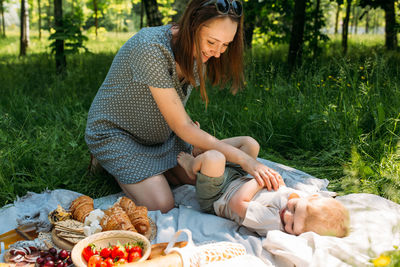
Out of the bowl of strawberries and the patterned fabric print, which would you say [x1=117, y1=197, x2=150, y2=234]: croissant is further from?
the patterned fabric print

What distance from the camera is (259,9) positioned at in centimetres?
661

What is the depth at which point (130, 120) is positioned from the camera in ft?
9.18

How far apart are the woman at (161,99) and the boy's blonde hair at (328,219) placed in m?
0.34

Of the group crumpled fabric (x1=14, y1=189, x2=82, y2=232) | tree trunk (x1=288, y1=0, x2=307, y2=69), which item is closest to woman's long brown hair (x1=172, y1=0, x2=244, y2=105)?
crumpled fabric (x1=14, y1=189, x2=82, y2=232)

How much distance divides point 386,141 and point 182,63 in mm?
1730

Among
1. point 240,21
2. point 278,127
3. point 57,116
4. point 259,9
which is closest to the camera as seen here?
point 240,21

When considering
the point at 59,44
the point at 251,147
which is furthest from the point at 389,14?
the point at 251,147

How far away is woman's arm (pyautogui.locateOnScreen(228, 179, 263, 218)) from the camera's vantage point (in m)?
2.29

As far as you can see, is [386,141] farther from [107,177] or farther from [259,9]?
[259,9]

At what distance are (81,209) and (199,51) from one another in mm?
1203

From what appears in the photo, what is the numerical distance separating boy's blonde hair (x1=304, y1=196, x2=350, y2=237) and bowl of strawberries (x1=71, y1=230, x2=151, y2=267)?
0.88 m

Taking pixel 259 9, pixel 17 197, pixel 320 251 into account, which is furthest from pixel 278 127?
pixel 259 9

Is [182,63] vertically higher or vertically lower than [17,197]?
higher

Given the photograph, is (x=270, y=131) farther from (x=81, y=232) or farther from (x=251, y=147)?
(x=81, y=232)
